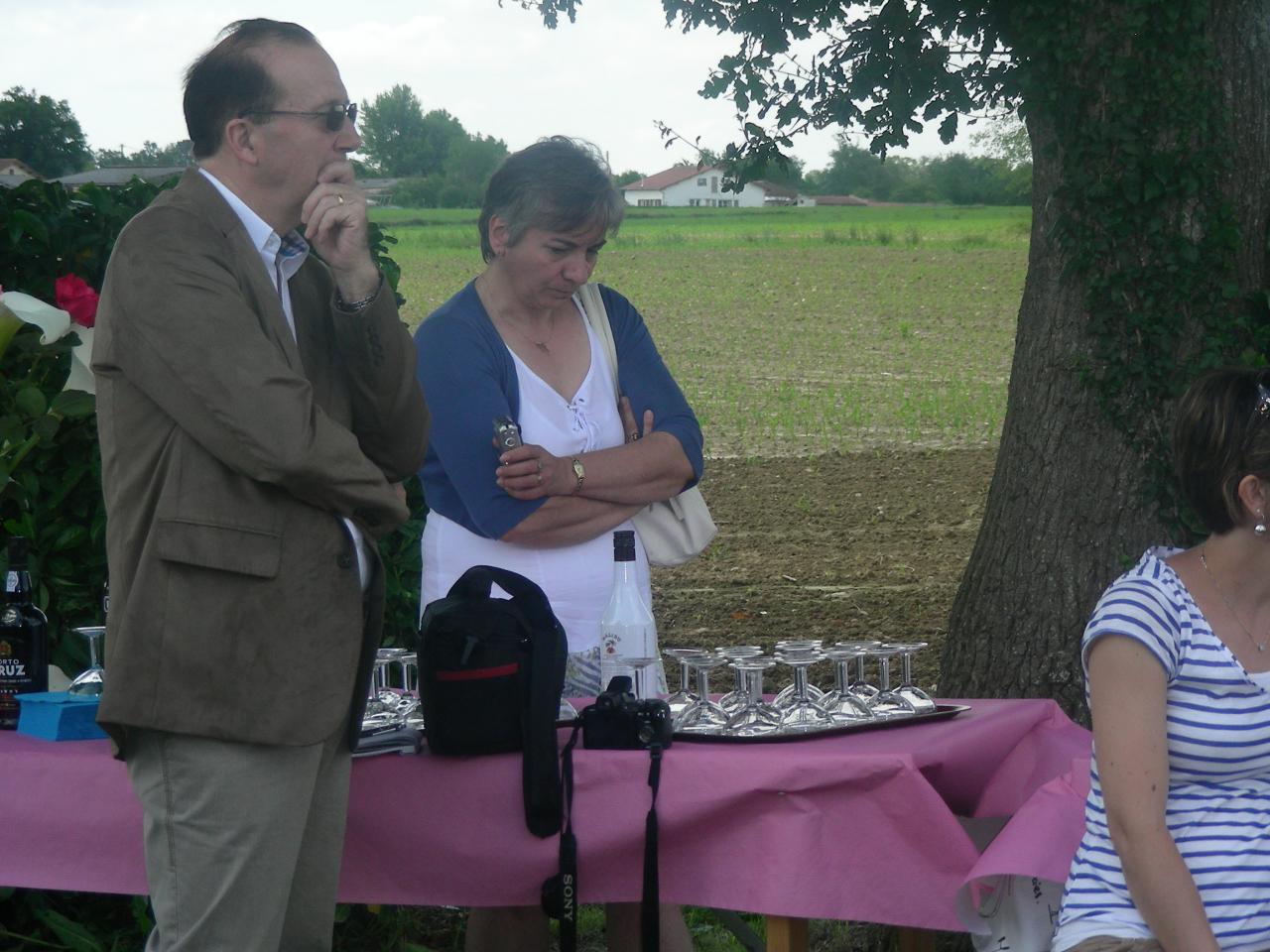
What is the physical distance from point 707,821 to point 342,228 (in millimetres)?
1188

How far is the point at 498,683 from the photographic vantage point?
2.61 metres

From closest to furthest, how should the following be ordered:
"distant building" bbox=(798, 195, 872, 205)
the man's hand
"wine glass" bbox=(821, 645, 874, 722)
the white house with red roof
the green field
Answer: the man's hand < "wine glass" bbox=(821, 645, 874, 722) < the green field < the white house with red roof < "distant building" bbox=(798, 195, 872, 205)

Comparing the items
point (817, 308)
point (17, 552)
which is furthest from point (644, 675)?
point (817, 308)

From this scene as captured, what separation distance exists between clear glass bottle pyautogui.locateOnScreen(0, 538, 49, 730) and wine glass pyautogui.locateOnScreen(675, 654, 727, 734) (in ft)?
4.48

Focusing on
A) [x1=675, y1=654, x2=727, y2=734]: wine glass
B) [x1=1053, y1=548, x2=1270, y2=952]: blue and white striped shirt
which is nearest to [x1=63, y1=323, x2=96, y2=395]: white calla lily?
[x1=675, y1=654, x2=727, y2=734]: wine glass

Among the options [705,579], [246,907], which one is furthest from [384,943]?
[705,579]

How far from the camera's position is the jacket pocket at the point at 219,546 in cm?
214

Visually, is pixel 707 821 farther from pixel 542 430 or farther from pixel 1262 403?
pixel 1262 403

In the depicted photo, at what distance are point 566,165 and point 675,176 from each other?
52.4 metres

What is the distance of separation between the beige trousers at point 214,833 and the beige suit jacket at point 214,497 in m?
0.05

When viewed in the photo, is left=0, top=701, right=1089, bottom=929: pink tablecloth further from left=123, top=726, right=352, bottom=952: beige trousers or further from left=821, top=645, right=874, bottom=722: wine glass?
left=123, top=726, right=352, bottom=952: beige trousers

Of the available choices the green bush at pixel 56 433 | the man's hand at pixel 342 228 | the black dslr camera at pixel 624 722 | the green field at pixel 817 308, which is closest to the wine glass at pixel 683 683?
the black dslr camera at pixel 624 722

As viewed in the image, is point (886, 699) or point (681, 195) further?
point (681, 195)

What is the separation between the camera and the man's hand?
2352mm
